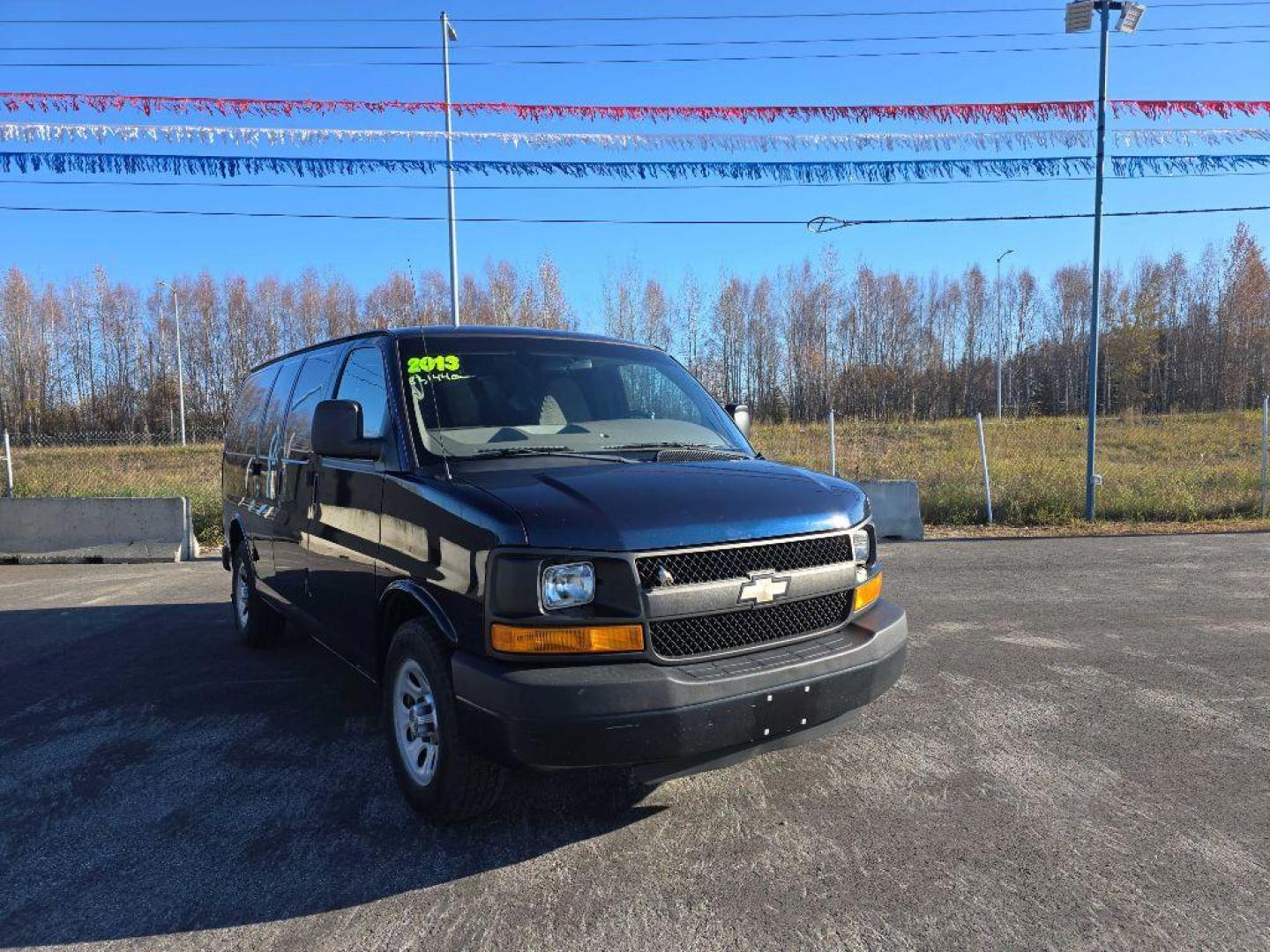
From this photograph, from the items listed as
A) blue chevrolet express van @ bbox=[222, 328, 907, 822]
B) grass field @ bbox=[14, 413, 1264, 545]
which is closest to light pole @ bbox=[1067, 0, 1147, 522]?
grass field @ bbox=[14, 413, 1264, 545]

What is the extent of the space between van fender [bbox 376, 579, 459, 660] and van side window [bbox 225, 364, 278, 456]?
8.80 feet

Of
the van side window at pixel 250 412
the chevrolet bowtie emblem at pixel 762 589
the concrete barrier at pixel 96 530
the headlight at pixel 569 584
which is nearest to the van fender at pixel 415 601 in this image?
the headlight at pixel 569 584

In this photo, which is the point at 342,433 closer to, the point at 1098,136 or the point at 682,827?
the point at 682,827

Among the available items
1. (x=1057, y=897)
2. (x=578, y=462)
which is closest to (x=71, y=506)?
(x=578, y=462)

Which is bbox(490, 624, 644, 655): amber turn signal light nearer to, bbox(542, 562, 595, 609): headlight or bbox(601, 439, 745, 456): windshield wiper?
bbox(542, 562, 595, 609): headlight

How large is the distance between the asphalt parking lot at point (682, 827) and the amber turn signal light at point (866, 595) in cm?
83

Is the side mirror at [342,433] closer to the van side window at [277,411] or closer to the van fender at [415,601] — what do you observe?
the van fender at [415,601]

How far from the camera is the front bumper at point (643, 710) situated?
2426 millimetres

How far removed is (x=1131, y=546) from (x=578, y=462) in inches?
383

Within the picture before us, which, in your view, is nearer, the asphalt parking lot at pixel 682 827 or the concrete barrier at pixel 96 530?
the asphalt parking lot at pixel 682 827

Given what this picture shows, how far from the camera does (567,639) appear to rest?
254 cm

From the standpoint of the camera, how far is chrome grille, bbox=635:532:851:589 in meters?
2.59

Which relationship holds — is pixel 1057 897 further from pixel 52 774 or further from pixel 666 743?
pixel 52 774

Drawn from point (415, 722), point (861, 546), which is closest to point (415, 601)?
point (415, 722)
